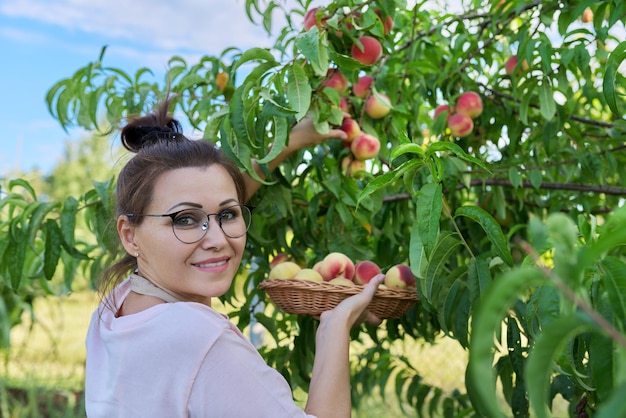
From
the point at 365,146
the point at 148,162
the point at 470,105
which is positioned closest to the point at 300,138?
the point at 365,146

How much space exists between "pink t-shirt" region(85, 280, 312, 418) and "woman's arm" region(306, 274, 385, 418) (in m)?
0.10

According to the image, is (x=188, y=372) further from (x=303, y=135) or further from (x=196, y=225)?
(x=303, y=135)

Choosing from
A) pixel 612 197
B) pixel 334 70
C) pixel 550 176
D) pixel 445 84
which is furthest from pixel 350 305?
pixel 612 197

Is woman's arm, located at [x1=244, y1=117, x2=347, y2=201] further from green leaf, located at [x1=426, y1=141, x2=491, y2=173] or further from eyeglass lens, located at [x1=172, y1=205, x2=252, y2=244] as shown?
green leaf, located at [x1=426, y1=141, x2=491, y2=173]

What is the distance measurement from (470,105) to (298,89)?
622 mm

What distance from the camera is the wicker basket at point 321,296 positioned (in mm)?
1247

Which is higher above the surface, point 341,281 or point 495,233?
point 495,233

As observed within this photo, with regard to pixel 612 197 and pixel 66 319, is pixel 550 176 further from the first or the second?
pixel 66 319

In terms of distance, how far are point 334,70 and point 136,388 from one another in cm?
83

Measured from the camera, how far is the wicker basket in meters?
1.25

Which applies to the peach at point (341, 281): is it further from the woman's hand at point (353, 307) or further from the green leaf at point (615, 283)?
the green leaf at point (615, 283)

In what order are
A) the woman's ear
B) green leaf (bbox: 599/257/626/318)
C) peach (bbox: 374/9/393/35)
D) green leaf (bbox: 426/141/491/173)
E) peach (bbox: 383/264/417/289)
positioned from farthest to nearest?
peach (bbox: 374/9/393/35) → peach (bbox: 383/264/417/289) → the woman's ear → green leaf (bbox: 426/141/491/173) → green leaf (bbox: 599/257/626/318)

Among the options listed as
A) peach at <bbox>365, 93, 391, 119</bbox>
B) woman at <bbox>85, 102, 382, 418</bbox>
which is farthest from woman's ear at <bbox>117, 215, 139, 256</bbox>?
peach at <bbox>365, 93, 391, 119</bbox>

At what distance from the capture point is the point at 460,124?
68.9 inches
